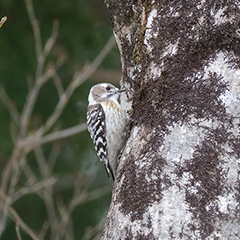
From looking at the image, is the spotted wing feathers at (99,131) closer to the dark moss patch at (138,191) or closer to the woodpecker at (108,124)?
the woodpecker at (108,124)

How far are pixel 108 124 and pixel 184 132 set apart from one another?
1657 millimetres

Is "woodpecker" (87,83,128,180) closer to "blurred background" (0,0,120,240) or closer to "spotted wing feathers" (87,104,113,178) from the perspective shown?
"spotted wing feathers" (87,104,113,178)

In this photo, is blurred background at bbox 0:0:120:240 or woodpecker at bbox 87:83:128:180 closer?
woodpecker at bbox 87:83:128:180

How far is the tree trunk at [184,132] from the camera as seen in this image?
405cm

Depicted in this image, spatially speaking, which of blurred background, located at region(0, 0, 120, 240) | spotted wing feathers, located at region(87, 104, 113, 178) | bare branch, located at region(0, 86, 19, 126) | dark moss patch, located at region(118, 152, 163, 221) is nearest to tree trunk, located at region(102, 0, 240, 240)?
dark moss patch, located at region(118, 152, 163, 221)

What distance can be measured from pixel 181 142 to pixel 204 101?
28cm

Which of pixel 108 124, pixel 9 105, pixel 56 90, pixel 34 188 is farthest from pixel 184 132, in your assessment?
pixel 56 90

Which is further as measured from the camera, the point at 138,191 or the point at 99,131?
the point at 99,131

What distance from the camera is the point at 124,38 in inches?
209

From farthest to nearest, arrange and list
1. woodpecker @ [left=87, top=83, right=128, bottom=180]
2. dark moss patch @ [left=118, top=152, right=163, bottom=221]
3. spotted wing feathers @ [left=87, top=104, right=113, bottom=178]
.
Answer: spotted wing feathers @ [left=87, top=104, right=113, bottom=178] → woodpecker @ [left=87, top=83, right=128, bottom=180] → dark moss patch @ [left=118, top=152, right=163, bottom=221]

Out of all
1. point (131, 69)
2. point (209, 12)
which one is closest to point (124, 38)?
point (131, 69)

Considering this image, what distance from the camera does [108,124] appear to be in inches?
231

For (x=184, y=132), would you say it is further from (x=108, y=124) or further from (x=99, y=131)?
(x=99, y=131)

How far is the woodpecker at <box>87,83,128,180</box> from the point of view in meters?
5.72
